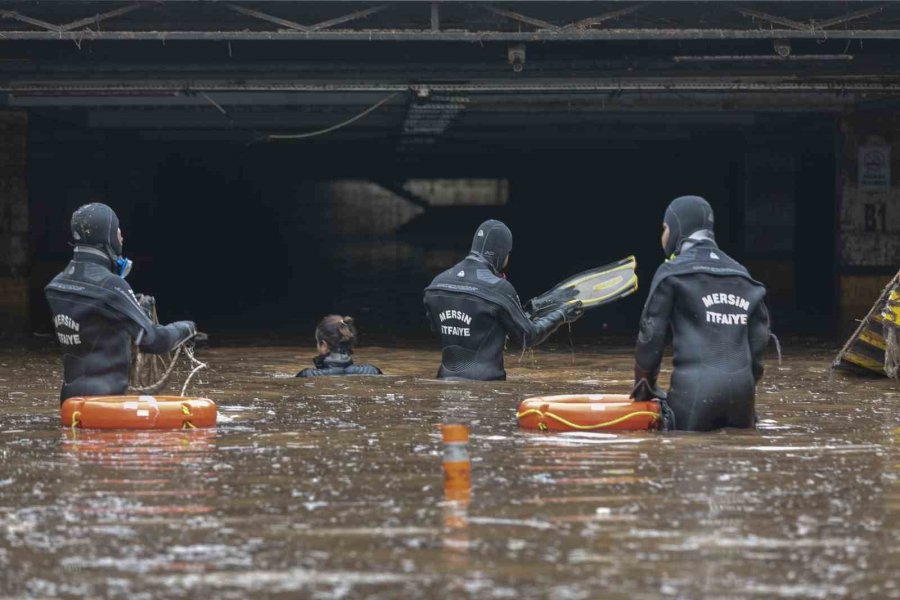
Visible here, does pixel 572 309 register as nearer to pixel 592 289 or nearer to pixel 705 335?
pixel 592 289

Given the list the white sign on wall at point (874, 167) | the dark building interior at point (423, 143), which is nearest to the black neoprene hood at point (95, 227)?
the dark building interior at point (423, 143)

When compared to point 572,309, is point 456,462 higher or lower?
lower

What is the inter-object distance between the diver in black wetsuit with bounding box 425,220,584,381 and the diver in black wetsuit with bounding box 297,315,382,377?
0.69 meters

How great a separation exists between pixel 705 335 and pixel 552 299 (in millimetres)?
3762

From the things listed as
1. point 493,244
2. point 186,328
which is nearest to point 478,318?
point 493,244

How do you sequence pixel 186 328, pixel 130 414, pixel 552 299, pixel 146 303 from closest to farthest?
pixel 130 414
pixel 186 328
pixel 146 303
pixel 552 299

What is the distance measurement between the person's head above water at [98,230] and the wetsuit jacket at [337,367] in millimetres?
3045

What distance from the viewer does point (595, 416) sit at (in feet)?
28.1

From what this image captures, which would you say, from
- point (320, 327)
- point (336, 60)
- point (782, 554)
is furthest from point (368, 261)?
point (782, 554)

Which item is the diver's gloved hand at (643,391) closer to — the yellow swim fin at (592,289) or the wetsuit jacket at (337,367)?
the yellow swim fin at (592,289)

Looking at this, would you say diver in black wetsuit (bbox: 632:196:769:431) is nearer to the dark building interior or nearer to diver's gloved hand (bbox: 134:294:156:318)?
diver's gloved hand (bbox: 134:294:156:318)

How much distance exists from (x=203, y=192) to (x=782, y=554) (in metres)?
36.6

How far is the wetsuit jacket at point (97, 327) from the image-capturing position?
8898 millimetres

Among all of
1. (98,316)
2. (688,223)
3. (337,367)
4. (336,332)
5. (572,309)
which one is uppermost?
(688,223)
